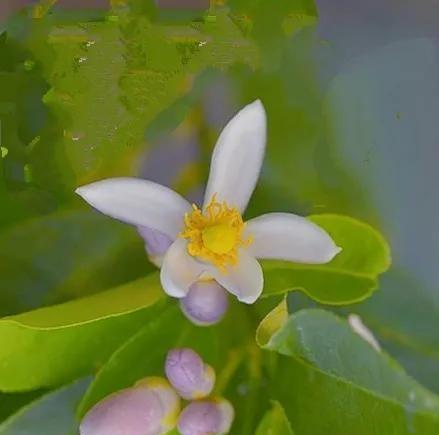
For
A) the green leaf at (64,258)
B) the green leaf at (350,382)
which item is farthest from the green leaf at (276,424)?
the green leaf at (64,258)

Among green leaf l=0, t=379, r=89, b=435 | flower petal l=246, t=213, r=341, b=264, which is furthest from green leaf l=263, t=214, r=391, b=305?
green leaf l=0, t=379, r=89, b=435

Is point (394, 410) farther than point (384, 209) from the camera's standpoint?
No

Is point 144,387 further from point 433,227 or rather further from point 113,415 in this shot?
point 433,227

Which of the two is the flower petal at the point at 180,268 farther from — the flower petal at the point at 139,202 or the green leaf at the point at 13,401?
the green leaf at the point at 13,401

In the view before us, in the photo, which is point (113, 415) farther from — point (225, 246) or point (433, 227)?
point (433, 227)

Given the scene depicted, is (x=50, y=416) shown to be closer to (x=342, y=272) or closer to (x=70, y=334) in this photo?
(x=70, y=334)

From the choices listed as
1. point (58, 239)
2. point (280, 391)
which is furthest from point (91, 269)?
point (280, 391)

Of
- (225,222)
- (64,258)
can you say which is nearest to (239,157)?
(225,222)
